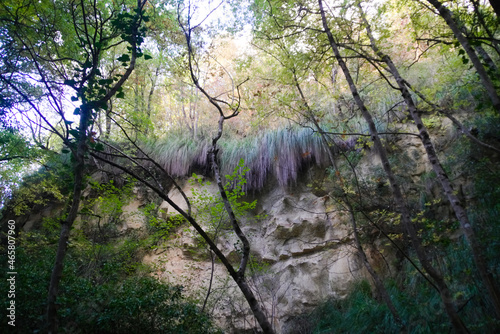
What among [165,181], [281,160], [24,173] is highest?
[24,173]

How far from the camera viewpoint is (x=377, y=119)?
6641 mm

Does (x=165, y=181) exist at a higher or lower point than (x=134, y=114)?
lower

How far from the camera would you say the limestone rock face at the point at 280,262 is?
566 centimetres

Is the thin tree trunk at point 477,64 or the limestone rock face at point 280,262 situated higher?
the thin tree trunk at point 477,64

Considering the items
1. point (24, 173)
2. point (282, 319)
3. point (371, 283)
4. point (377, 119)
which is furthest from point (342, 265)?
point (24, 173)

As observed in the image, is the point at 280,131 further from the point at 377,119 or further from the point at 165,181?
the point at 165,181

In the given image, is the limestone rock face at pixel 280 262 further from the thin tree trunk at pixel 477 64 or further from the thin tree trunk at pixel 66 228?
the thin tree trunk at pixel 66 228

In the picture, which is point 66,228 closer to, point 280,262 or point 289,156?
point 280,262

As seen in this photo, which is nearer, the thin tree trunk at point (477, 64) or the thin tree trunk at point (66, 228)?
the thin tree trunk at point (66, 228)

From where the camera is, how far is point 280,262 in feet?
21.2

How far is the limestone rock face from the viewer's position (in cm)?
566

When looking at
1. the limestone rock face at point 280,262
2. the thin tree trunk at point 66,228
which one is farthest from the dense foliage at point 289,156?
the limestone rock face at point 280,262

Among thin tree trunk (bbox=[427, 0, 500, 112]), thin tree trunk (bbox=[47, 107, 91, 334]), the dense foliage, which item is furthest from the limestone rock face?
thin tree trunk (bbox=[47, 107, 91, 334])

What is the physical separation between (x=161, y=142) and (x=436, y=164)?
289 inches
